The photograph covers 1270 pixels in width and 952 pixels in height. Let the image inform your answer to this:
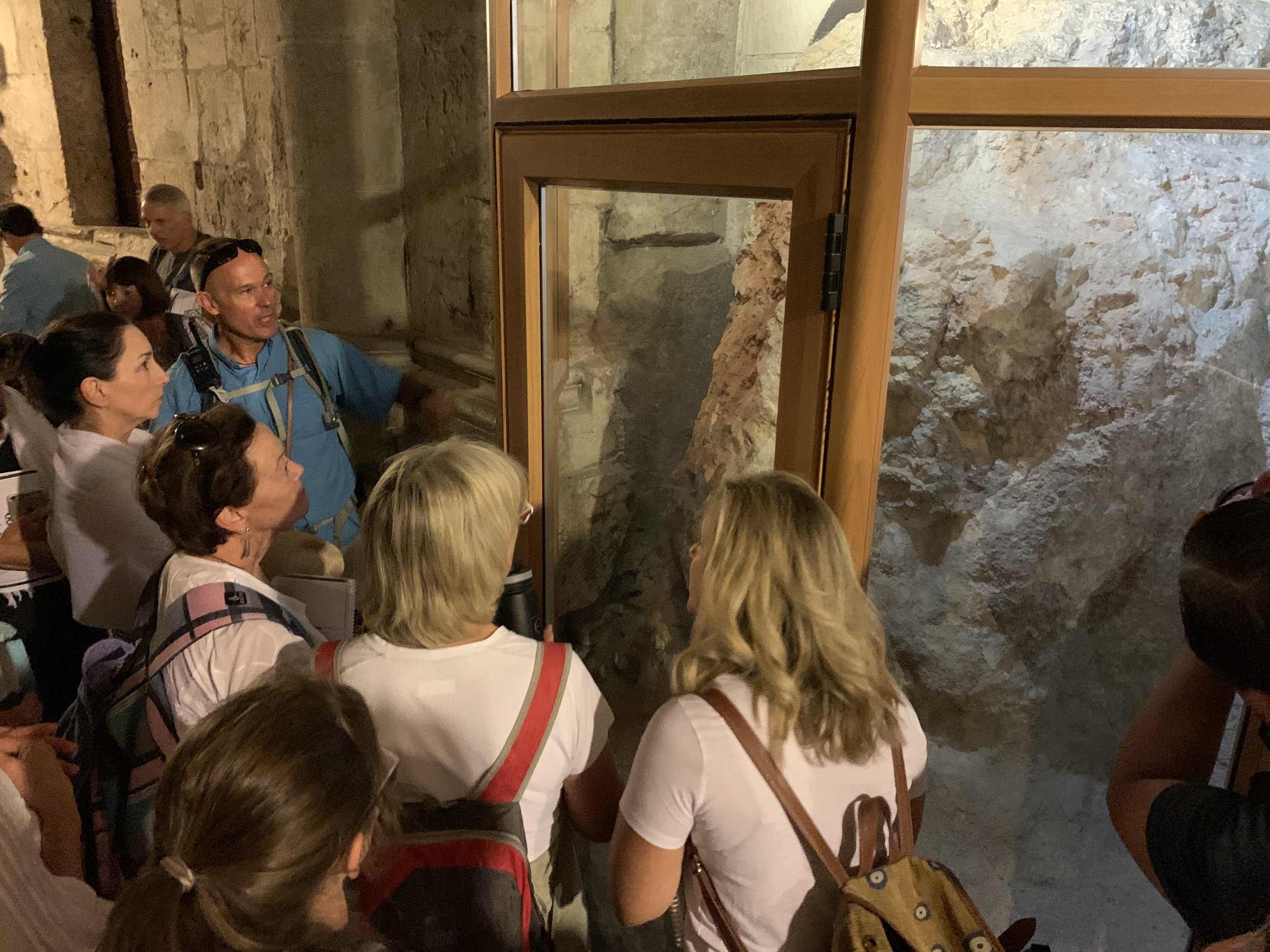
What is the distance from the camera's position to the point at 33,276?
4.31 m

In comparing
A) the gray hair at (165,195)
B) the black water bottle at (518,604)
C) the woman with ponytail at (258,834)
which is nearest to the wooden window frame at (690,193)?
the black water bottle at (518,604)

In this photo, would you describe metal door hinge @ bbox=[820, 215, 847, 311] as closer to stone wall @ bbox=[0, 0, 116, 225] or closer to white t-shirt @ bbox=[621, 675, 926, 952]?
white t-shirt @ bbox=[621, 675, 926, 952]

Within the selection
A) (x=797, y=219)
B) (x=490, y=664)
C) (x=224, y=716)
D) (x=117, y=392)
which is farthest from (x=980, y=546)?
(x=117, y=392)

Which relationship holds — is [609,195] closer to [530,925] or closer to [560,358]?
[560,358]

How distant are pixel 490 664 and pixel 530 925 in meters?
0.38

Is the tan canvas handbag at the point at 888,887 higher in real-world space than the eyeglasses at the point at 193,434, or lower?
lower

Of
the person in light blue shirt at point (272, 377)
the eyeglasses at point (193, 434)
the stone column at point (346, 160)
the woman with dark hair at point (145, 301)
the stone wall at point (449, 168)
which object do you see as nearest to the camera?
the eyeglasses at point (193, 434)

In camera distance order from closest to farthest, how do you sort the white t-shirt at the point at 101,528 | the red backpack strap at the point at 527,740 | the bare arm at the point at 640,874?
the bare arm at the point at 640,874 < the red backpack strap at the point at 527,740 < the white t-shirt at the point at 101,528

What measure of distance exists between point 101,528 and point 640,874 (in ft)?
5.76

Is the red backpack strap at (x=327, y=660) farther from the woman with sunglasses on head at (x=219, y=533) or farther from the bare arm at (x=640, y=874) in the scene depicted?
the bare arm at (x=640, y=874)

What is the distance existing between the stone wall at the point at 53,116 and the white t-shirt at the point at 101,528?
556cm

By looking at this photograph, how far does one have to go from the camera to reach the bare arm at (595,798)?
1446 millimetres

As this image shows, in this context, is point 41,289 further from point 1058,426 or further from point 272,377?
point 1058,426

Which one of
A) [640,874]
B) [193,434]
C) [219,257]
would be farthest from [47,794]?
[219,257]
